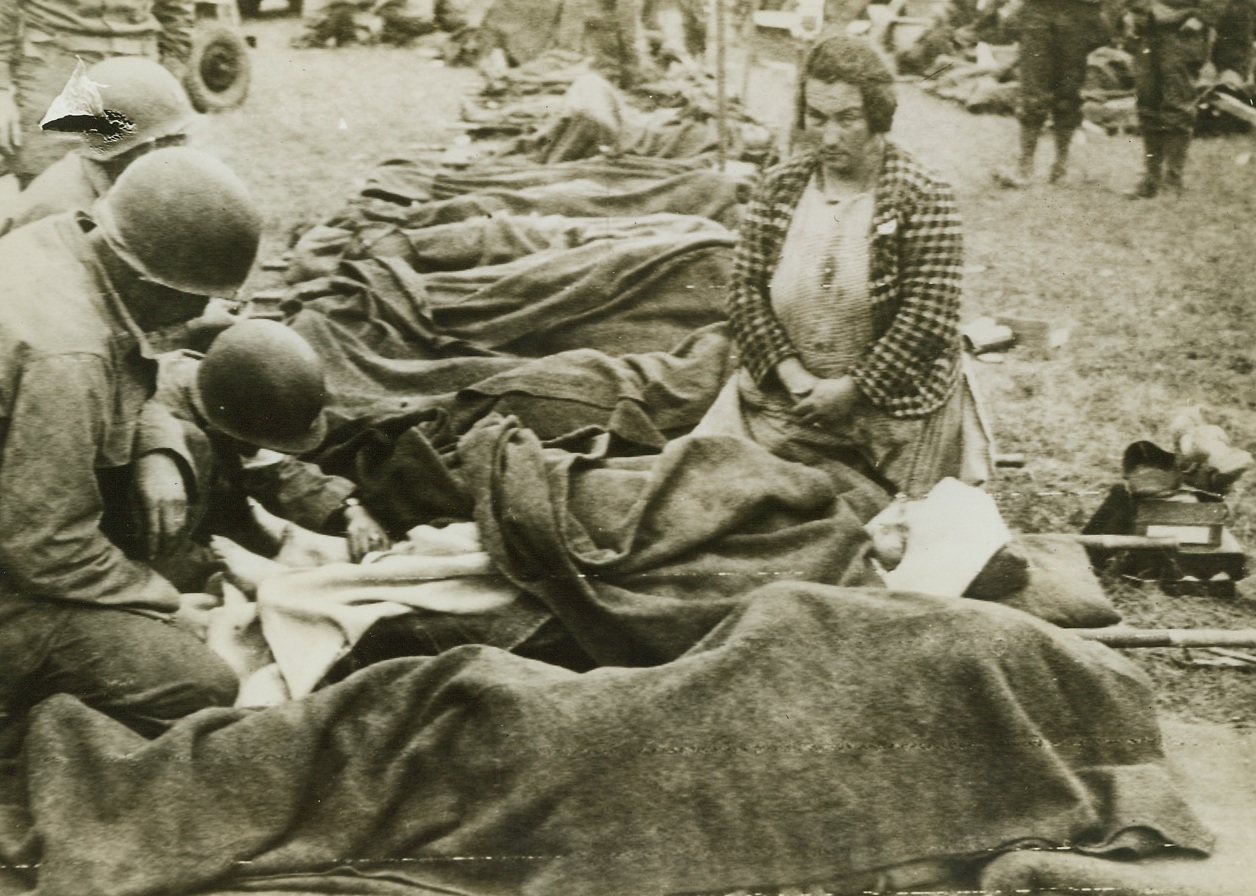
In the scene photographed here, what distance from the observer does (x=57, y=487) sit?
2.92 m

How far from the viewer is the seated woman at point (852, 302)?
3193 millimetres

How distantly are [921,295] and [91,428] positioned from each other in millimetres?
2051

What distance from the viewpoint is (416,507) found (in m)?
3.21

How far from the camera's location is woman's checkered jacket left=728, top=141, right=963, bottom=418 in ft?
10.5

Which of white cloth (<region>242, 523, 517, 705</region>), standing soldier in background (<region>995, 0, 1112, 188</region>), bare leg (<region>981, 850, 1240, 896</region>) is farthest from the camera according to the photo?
standing soldier in background (<region>995, 0, 1112, 188</region>)

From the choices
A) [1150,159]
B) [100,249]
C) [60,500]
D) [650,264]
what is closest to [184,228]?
[100,249]

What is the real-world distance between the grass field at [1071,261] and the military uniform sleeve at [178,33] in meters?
0.20

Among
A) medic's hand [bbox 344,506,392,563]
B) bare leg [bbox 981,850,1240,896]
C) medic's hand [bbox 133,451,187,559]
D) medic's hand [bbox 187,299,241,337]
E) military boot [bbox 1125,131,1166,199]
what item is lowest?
bare leg [bbox 981,850,1240,896]

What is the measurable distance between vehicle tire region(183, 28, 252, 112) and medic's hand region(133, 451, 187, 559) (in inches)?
37.4

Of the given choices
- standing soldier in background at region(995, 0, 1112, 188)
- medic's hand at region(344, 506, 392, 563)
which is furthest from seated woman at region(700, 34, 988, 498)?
medic's hand at region(344, 506, 392, 563)

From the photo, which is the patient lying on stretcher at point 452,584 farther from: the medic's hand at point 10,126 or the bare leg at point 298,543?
the medic's hand at point 10,126

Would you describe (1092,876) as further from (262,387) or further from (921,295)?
(262,387)

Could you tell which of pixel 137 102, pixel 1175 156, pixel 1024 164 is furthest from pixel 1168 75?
pixel 137 102

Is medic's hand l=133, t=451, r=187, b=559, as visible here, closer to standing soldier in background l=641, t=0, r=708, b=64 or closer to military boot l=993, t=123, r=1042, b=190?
standing soldier in background l=641, t=0, r=708, b=64
